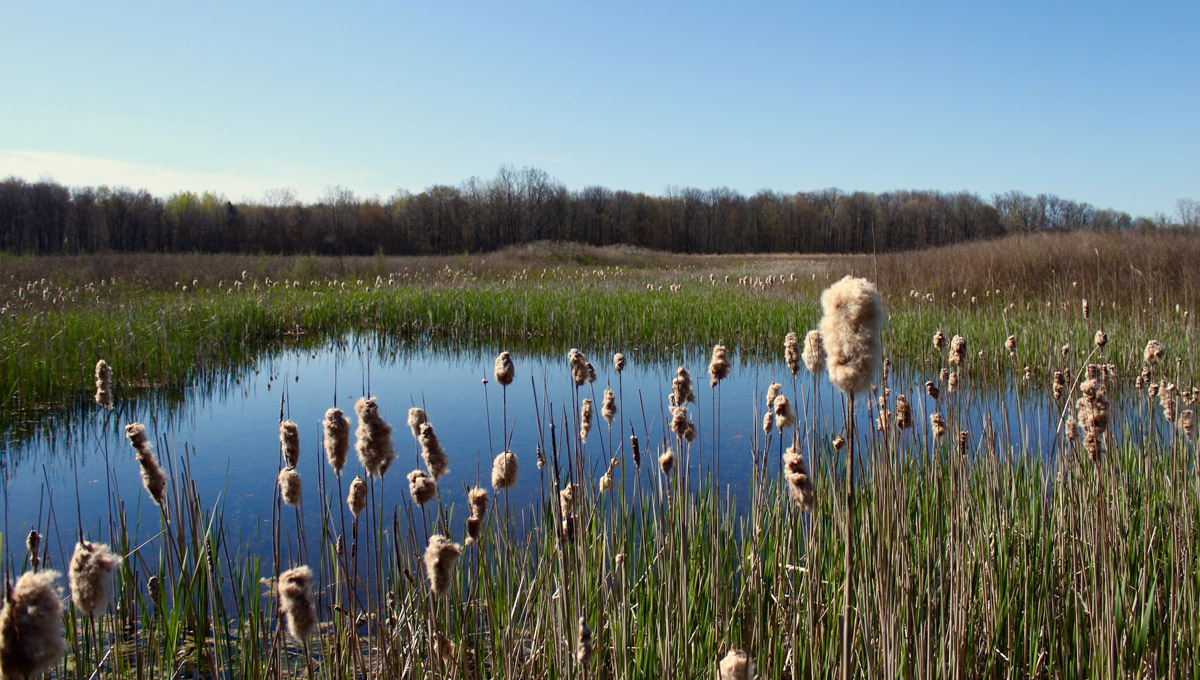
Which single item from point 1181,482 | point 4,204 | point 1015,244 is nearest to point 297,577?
point 1181,482

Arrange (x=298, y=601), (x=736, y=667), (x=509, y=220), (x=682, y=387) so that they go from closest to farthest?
(x=736, y=667)
(x=298, y=601)
(x=682, y=387)
(x=509, y=220)

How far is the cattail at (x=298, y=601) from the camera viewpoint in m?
1.05

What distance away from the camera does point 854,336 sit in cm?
93

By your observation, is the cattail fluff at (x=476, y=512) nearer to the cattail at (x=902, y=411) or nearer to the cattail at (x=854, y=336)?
the cattail at (x=854, y=336)

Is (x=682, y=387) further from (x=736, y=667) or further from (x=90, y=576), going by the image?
(x=90, y=576)

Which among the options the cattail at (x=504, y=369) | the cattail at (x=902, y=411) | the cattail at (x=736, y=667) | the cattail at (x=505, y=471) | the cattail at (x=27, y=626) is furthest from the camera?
the cattail at (x=902, y=411)

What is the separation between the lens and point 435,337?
1069 centimetres

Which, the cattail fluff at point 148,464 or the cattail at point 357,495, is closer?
the cattail fluff at point 148,464

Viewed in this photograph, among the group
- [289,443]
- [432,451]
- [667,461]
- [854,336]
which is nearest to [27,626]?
[432,451]

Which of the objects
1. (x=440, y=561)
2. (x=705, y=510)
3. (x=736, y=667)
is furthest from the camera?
(x=705, y=510)

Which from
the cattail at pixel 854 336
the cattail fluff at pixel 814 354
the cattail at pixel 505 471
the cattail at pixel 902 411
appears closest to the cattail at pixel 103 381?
the cattail at pixel 505 471

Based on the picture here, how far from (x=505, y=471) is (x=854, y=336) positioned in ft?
2.92

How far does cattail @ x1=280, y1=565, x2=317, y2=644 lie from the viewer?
105 centimetres

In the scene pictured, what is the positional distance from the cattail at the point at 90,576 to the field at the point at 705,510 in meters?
0.06
